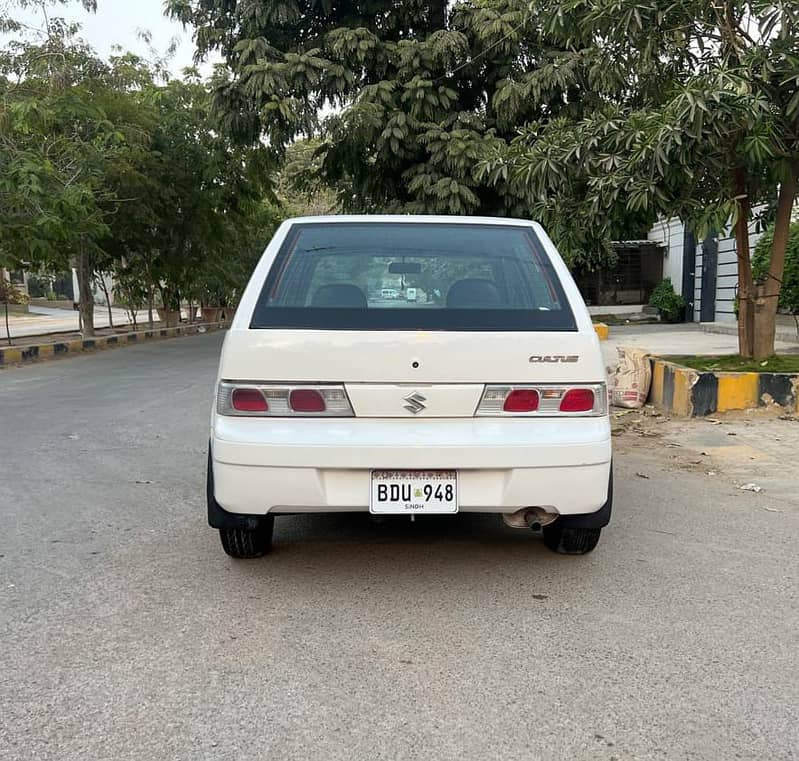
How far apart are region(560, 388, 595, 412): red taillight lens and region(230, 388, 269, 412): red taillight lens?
1242 millimetres

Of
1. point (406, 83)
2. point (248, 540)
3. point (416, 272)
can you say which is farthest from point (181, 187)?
point (248, 540)

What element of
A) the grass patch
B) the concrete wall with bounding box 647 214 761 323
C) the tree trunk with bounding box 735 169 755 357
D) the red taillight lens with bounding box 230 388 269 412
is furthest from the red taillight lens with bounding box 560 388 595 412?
the concrete wall with bounding box 647 214 761 323

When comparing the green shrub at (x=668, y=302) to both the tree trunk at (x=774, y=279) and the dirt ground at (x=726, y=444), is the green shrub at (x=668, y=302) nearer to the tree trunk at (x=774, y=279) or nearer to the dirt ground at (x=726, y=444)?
the tree trunk at (x=774, y=279)

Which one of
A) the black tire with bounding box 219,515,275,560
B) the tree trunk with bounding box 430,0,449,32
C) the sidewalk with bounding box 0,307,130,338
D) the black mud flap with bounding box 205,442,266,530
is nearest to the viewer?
the black mud flap with bounding box 205,442,266,530

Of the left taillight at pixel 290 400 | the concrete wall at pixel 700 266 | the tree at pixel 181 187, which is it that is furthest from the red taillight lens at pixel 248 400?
the concrete wall at pixel 700 266

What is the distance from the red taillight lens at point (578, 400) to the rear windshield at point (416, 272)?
0.30 m

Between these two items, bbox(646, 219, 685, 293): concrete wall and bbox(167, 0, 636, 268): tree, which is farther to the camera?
bbox(646, 219, 685, 293): concrete wall

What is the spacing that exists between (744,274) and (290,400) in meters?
6.70

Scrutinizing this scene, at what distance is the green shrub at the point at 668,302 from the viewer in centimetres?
2331

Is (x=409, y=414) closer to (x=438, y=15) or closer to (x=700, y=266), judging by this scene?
(x=438, y=15)

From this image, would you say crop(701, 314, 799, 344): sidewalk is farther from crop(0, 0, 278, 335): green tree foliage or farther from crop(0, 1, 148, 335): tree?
crop(0, 1, 148, 335): tree

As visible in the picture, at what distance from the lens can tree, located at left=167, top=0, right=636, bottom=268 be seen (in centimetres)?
1319

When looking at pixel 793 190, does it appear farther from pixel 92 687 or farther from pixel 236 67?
pixel 236 67

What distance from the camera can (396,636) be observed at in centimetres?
311
